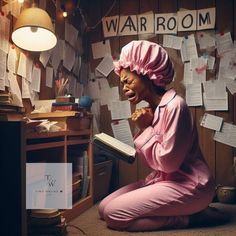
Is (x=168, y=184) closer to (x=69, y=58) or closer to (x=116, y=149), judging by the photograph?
(x=116, y=149)

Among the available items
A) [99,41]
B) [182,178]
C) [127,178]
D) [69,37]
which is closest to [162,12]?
[99,41]

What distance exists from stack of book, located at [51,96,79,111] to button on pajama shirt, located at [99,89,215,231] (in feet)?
1.21

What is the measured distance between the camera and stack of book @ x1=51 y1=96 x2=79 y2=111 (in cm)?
171

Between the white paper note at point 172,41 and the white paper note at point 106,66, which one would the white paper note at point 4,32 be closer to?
the white paper note at point 106,66

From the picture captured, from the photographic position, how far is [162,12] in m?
2.41

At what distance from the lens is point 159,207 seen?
1495mm

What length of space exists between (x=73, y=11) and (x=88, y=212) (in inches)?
49.9

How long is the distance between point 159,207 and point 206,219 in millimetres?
246

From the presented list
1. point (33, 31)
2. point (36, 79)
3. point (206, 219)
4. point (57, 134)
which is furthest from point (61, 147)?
point (206, 219)

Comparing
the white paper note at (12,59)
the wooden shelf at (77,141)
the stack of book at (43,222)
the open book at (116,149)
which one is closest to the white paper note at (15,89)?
the white paper note at (12,59)

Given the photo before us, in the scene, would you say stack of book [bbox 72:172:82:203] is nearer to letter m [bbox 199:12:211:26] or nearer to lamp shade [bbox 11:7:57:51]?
lamp shade [bbox 11:7:57:51]

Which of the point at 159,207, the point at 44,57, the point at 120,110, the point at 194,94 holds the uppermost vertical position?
the point at 44,57

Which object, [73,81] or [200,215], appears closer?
[200,215]

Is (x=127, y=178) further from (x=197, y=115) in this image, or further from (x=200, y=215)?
(x=200, y=215)
